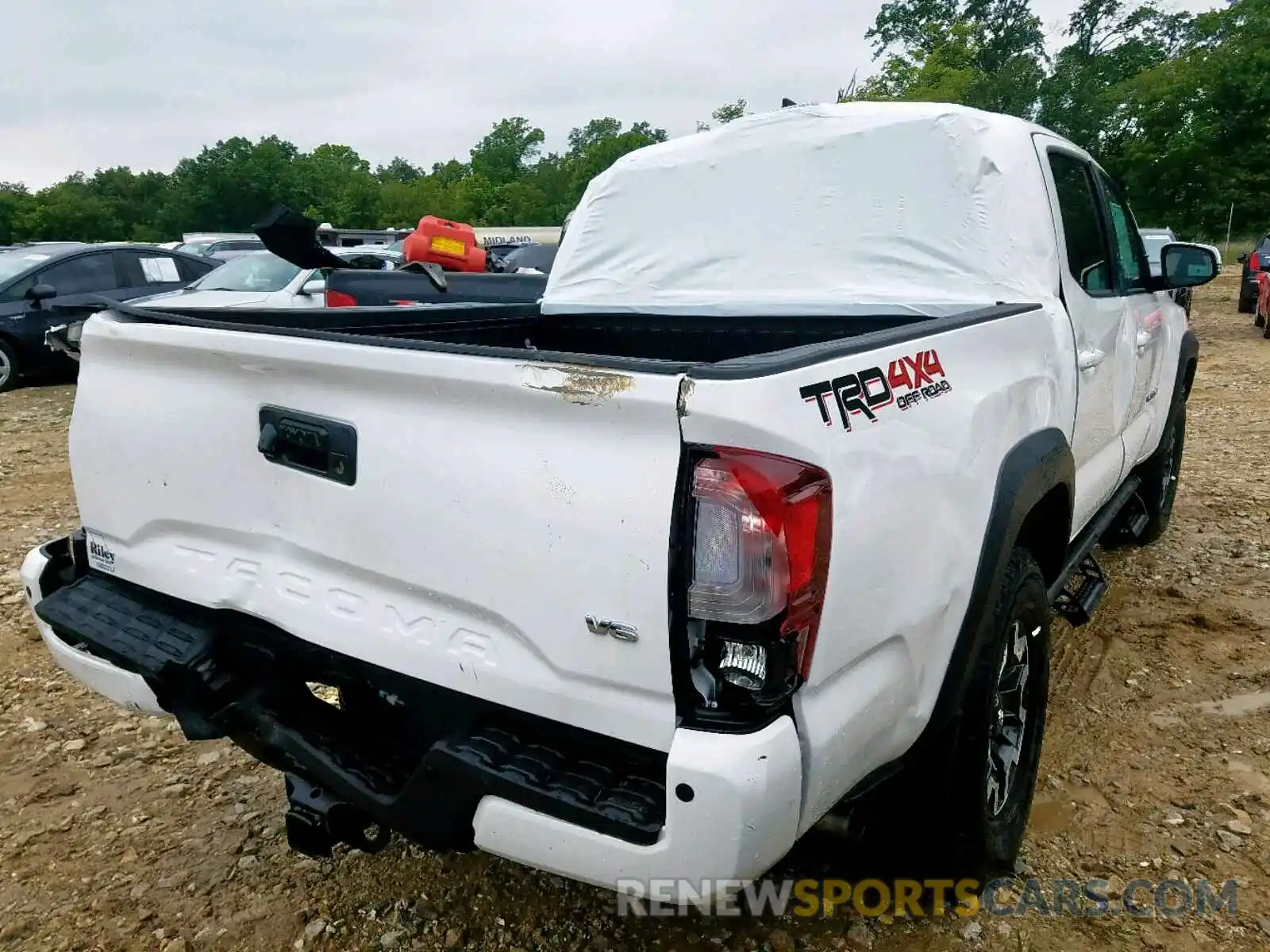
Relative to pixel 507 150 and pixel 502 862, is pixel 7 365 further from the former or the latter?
pixel 507 150

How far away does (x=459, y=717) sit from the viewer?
1.81 m

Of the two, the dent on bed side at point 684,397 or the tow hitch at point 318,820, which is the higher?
the dent on bed side at point 684,397

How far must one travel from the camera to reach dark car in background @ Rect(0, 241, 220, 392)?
1020 cm

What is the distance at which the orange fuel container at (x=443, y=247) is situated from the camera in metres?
10.1

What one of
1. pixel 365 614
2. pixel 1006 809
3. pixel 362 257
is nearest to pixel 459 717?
pixel 365 614

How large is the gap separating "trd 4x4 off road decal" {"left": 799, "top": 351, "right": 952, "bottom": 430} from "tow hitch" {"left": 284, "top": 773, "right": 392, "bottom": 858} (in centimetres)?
127

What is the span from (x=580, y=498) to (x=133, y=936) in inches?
69.9

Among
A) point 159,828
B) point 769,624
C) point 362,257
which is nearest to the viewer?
point 769,624

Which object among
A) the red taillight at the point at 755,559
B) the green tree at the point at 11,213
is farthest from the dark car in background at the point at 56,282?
the green tree at the point at 11,213

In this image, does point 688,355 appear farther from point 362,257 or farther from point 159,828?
point 362,257

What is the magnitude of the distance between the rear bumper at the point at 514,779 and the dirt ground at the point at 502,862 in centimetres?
63

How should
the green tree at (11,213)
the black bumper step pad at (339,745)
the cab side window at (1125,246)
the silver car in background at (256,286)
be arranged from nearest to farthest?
the black bumper step pad at (339,745) < the cab side window at (1125,246) < the silver car in background at (256,286) < the green tree at (11,213)

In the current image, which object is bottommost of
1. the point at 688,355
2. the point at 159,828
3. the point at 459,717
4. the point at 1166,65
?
the point at 159,828

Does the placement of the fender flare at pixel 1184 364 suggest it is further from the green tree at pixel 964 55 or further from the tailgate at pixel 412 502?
the green tree at pixel 964 55
